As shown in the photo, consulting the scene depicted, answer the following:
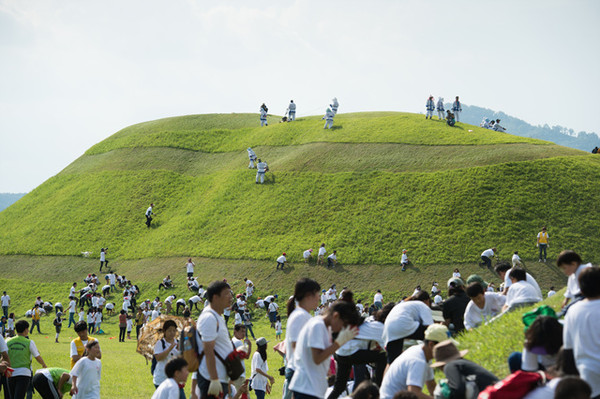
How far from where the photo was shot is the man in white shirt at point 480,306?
11289 millimetres

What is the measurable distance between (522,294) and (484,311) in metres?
1.00

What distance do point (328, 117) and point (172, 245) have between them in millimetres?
27486

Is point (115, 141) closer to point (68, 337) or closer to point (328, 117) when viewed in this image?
point (328, 117)

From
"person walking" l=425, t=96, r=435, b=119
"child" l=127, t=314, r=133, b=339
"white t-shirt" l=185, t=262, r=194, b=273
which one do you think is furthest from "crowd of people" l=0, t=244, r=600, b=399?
"person walking" l=425, t=96, r=435, b=119

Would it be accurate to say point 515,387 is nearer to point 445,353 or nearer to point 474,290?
point 445,353

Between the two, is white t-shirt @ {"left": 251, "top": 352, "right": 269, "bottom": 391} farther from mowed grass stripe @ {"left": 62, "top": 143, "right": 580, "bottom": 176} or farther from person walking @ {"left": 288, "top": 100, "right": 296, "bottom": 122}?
person walking @ {"left": 288, "top": 100, "right": 296, "bottom": 122}

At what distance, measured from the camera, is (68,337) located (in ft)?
115

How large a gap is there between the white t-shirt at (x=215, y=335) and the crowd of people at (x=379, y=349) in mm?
16

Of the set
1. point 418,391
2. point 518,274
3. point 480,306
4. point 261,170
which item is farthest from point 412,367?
point 261,170

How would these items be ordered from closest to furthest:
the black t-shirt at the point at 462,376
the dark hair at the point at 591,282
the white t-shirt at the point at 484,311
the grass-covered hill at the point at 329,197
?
the dark hair at the point at 591,282 < the black t-shirt at the point at 462,376 < the white t-shirt at the point at 484,311 < the grass-covered hill at the point at 329,197

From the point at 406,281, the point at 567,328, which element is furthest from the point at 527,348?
the point at 406,281

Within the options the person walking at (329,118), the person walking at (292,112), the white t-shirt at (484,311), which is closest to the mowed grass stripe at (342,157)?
the person walking at (329,118)

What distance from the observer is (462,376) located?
21.1ft

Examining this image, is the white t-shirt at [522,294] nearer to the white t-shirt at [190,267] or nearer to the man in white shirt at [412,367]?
the man in white shirt at [412,367]
